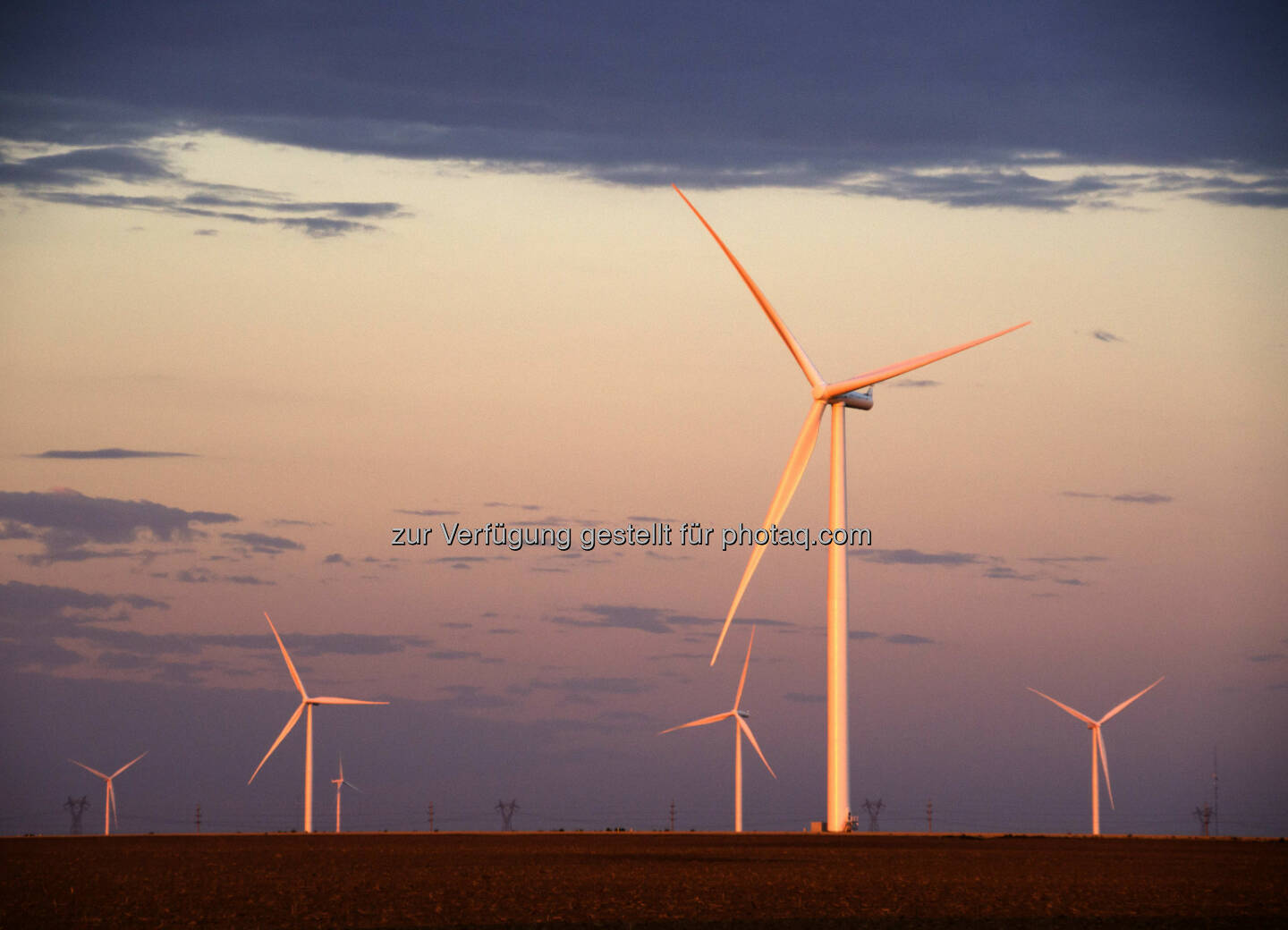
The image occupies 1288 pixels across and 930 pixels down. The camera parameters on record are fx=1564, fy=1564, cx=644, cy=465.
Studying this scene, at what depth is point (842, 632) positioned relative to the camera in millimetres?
76938

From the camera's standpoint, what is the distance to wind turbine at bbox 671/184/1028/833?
76.4 meters

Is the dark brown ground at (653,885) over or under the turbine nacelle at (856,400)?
under

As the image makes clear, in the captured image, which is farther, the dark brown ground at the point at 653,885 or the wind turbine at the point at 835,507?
the wind turbine at the point at 835,507

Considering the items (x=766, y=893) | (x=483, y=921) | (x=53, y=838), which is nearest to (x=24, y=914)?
(x=483, y=921)

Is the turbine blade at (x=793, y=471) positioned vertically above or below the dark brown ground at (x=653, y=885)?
above

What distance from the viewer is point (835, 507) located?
78438mm

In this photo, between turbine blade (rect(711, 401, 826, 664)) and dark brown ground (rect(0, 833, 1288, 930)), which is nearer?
dark brown ground (rect(0, 833, 1288, 930))

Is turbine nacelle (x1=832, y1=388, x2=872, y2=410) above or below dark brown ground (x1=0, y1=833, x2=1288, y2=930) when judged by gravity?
above

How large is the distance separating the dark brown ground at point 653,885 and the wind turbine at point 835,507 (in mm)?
4379

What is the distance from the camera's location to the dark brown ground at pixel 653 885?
37812 mm

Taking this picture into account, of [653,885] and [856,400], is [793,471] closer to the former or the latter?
[856,400]

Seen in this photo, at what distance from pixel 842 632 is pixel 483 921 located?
4229cm

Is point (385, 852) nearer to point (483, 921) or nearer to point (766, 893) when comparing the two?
point (766, 893)

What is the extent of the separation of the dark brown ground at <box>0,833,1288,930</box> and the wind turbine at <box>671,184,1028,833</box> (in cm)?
438
